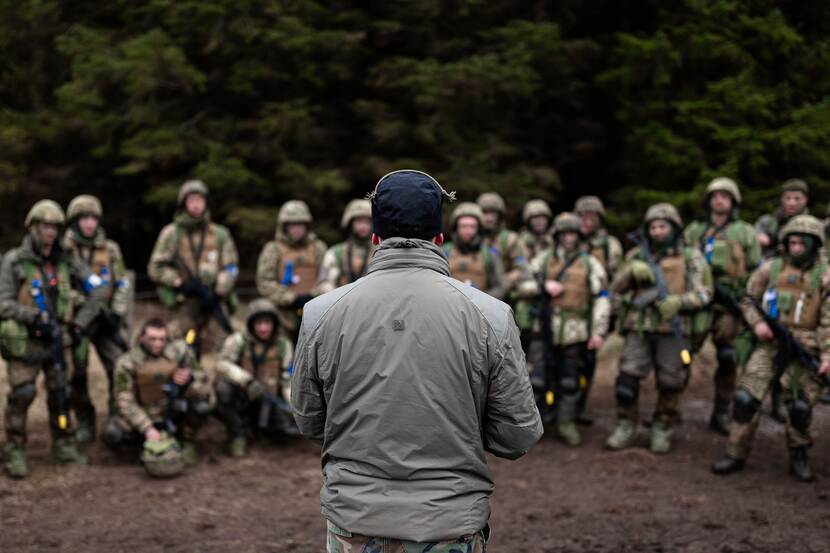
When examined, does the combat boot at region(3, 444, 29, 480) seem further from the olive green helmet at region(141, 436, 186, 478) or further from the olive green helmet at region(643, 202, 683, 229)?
the olive green helmet at region(643, 202, 683, 229)

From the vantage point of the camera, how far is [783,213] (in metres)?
9.34

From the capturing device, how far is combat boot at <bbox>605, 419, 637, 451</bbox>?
8.23 metres

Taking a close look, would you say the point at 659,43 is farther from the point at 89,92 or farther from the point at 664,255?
the point at 89,92

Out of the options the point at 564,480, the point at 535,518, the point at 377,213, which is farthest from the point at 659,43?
the point at 377,213

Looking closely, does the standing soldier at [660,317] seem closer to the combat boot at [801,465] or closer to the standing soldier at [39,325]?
the combat boot at [801,465]

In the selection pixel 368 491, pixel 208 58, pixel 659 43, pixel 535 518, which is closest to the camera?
pixel 368 491

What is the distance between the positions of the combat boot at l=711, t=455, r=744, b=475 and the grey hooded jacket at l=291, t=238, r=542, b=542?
5.10 m

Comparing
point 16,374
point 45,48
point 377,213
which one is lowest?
point 16,374

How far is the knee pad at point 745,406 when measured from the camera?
7195 millimetres

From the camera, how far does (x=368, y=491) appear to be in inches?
110

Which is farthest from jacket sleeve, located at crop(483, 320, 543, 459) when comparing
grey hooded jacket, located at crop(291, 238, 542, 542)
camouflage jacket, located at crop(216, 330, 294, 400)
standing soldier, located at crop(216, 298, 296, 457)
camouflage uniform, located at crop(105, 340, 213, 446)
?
camouflage jacket, located at crop(216, 330, 294, 400)

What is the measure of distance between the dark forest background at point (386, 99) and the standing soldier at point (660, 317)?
15.7 ft

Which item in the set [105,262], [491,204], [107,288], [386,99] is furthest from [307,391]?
[386,99]

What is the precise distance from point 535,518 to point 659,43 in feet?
29.9
